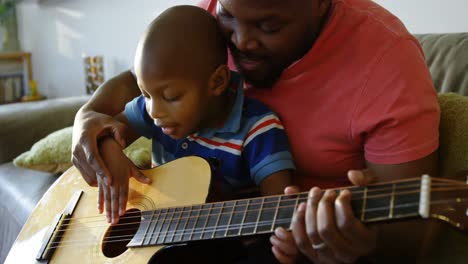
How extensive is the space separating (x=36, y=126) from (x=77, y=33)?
53.4 inches

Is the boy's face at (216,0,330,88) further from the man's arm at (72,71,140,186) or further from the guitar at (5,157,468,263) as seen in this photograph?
the man's arm at (72,71,140,186)

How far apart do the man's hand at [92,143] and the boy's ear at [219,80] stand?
26 cm

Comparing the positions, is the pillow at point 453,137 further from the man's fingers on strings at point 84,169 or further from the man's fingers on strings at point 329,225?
the man's fingers on strings at point 84,169

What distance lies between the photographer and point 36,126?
1.68 meters

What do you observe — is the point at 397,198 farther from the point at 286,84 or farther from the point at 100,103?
the point at 100,103

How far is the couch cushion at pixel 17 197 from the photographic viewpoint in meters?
1.31

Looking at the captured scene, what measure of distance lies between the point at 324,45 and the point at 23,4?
3.08 metres

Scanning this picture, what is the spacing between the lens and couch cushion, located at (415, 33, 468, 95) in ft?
3.33

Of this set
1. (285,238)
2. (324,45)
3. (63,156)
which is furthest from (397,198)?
(63,156)

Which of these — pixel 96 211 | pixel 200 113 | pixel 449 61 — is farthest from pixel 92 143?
pixel 449 61

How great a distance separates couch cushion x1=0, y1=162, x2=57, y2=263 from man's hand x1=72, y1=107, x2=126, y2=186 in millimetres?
396

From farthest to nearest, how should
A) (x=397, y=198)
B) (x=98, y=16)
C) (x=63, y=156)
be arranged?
(x=98, y=16)
(x=63, y=156)
(x=397, y=198)

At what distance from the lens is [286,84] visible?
92 centimetres

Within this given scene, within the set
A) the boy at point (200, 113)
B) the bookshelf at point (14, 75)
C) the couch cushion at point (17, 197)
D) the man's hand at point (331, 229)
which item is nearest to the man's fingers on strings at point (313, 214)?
the man's hand at point (331, 229)
